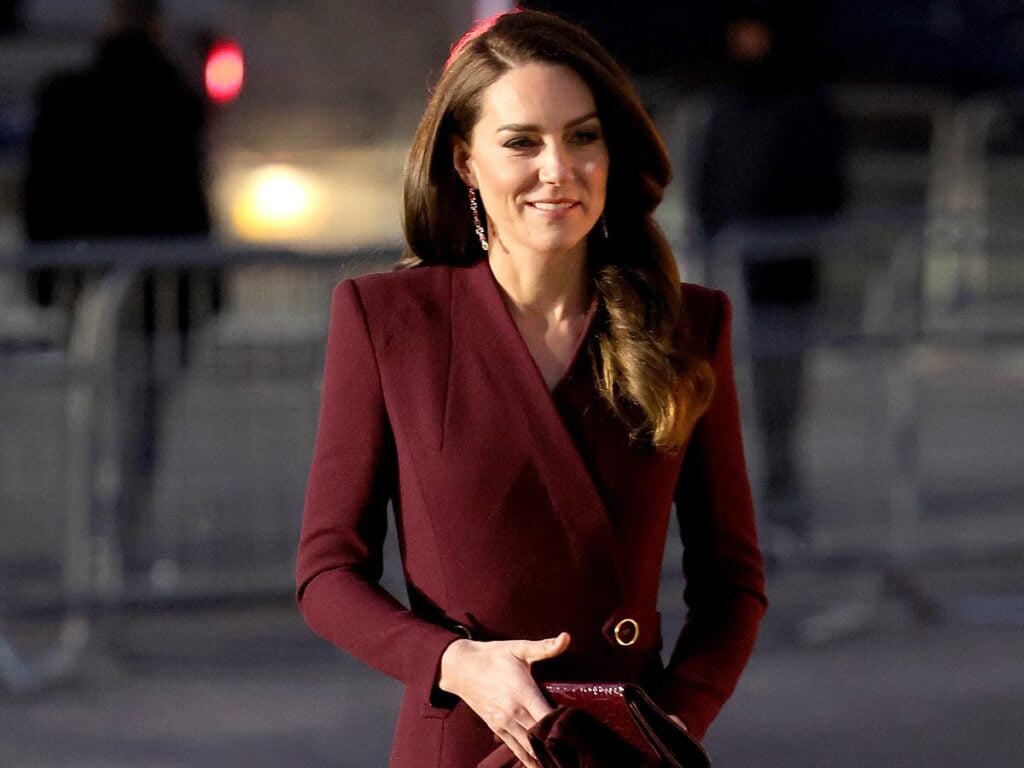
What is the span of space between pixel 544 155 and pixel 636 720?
24.8 inches

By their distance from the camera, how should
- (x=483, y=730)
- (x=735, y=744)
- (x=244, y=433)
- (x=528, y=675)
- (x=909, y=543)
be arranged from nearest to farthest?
1. (x=528, y=675)
2. (x=483, y=730)
3. (x=735, y=744)
4. (x=244, y=433)
5. (x=909, y=543)

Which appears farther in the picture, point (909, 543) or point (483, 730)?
point (909, 543)

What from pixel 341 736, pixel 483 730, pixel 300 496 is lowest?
pixel 341 736

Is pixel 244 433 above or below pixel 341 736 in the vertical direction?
above

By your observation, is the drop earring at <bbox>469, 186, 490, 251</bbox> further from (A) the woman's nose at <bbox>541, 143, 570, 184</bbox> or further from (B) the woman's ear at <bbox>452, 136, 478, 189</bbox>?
(A) the woman's nose at <bbox>541, 143, 570, 184</bbox>

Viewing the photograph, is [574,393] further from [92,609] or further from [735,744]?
[92,609]

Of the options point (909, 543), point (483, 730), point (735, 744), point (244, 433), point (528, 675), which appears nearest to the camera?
point (528, 675)

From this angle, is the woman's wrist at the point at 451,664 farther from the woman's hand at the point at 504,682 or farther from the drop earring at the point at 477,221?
the drop earring at the point at 477,221

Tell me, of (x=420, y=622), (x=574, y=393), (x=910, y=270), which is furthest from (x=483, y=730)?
(x=910, y=270)

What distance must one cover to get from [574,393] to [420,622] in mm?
308

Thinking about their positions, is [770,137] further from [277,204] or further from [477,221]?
[277,204]

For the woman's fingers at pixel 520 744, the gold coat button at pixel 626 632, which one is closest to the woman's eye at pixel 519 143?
the gold coat button at pixel 626 632

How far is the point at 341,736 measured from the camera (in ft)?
18.6

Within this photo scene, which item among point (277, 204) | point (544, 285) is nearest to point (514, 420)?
point (544, 285)
